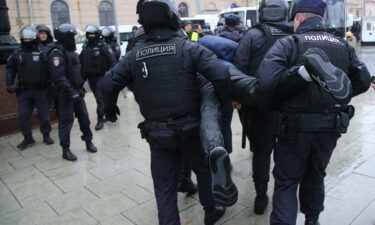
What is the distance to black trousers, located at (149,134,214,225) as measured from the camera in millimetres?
2695

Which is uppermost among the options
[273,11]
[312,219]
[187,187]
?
→ [273,11]

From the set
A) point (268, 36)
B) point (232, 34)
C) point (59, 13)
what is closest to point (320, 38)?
point (268, 36)

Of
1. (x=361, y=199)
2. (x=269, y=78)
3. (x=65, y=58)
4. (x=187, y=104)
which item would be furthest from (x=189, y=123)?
(x=65, y=58)

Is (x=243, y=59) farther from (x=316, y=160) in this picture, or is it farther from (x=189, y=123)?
(x=316, y=160)

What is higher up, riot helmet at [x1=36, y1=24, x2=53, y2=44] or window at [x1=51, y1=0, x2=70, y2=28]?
window at [x1=51, y1=0, x2=70, y2=28]

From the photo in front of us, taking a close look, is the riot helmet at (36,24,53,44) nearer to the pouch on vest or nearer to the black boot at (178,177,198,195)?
the black boot at (178,177,198,195)

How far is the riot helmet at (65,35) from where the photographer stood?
4910 mm

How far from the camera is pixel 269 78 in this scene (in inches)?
94.3

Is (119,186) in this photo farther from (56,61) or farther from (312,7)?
(312,7)

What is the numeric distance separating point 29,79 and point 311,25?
14.7 feet

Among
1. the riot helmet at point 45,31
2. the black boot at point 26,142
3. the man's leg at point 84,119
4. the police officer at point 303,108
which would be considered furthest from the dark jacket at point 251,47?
the riot helmet at point 45,31

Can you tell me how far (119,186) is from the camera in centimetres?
408

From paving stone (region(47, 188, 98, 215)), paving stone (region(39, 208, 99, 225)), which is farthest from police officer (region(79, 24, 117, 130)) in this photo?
paving stone (region(39, 208, 99, 225))

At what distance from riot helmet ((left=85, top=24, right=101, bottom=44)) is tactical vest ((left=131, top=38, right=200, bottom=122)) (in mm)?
4296
